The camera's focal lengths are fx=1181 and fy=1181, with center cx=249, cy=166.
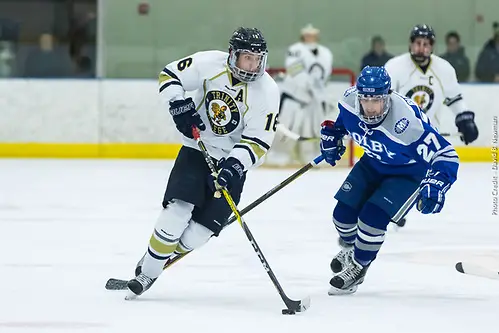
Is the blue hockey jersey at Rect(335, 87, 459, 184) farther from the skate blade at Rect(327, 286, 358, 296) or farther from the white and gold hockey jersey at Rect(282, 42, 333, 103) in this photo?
the white and gold hockey jersey at Rect(282, 42, 333, 103)

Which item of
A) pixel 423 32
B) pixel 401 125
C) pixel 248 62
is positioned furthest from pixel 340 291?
pixel 423 32

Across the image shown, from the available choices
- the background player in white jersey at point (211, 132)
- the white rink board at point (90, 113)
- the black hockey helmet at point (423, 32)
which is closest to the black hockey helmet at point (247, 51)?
the background player in white jersey at point (211, 132)

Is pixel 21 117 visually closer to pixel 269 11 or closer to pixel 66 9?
pixel 66 9

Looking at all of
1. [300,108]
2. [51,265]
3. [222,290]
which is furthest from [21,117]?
[222,290]

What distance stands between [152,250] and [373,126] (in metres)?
0.86

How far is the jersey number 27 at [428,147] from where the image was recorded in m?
3.99

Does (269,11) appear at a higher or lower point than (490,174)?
higher

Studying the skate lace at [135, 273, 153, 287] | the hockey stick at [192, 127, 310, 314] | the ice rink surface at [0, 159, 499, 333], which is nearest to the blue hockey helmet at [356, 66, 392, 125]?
the hockey stick at [192, 127, 310, 314]

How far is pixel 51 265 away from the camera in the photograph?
4.73 metres

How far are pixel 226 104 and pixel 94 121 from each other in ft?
19.1

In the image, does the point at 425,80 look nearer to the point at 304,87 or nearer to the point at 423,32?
the point at 423,32

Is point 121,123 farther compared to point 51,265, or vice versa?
point 121,123

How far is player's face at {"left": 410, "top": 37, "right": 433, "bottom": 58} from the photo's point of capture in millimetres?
6223

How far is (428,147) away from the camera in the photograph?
4.00 meters
